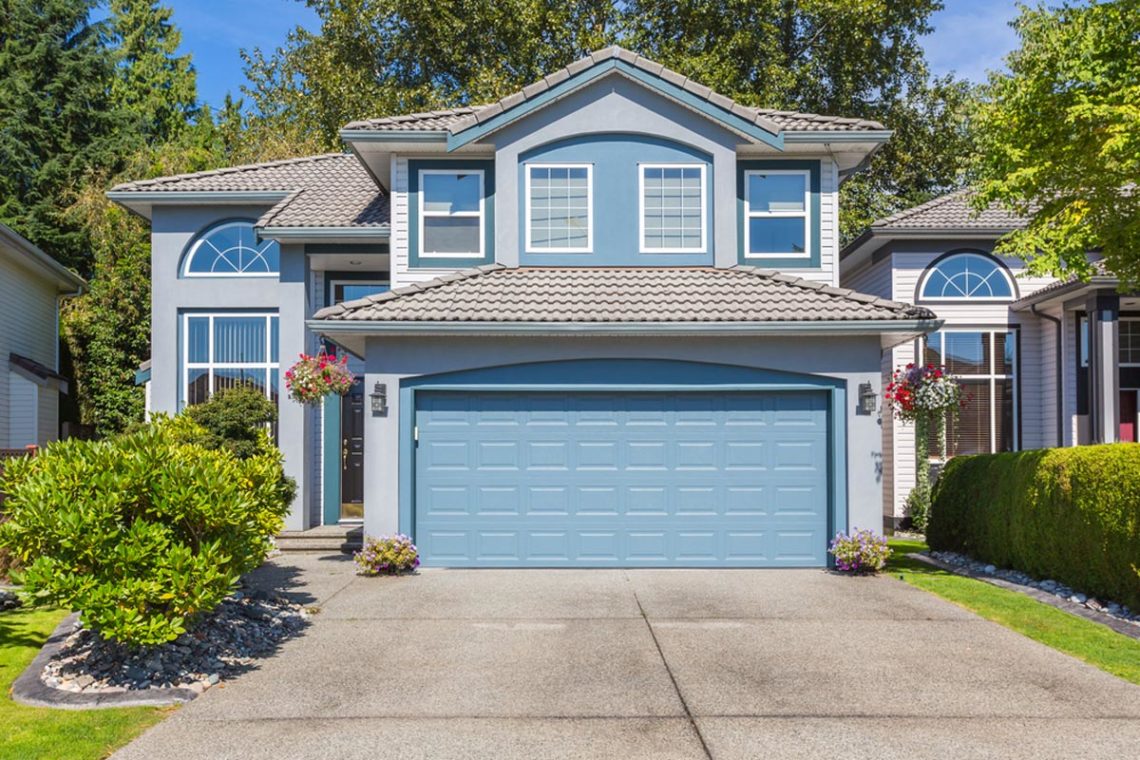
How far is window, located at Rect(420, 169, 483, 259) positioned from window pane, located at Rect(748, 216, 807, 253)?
421 centimetres

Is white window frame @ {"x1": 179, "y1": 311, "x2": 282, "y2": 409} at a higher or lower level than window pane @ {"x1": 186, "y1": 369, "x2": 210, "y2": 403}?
higher

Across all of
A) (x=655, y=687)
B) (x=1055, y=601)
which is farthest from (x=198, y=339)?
(x=1055, y=601)

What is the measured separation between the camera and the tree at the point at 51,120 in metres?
29.8

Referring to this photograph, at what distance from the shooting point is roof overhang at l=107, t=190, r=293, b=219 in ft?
52.6

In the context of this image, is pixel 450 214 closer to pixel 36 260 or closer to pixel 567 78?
pixel 567 78

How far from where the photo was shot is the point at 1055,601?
1038 centimetres

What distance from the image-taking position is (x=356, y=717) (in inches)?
249

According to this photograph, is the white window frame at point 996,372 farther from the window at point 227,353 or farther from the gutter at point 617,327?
the window at point 227,353

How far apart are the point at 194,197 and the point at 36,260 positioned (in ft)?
22.4

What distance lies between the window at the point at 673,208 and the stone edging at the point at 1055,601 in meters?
5.73

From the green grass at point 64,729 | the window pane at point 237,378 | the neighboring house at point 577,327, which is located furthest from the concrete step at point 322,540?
the green grass at point 64,729

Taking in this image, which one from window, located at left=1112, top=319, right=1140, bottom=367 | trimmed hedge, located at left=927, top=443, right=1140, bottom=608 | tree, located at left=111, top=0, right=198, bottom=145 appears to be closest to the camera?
trimmed hedge, located at left=927, top=443, right=1140, bottom=608

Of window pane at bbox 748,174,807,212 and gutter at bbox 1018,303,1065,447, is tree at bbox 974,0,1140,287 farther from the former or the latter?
gutter at bbox 1018,303,1065,447

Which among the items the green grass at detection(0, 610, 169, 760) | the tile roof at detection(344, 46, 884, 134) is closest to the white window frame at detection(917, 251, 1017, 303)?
the tile roof at detection(344, 46, 884, 134)
